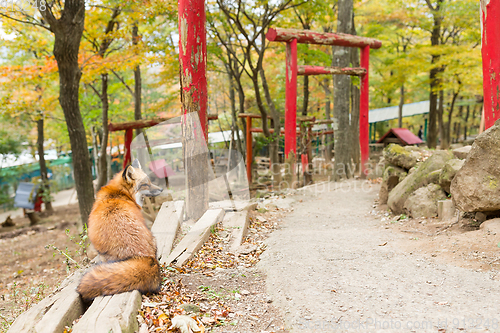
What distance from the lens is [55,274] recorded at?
726 cm

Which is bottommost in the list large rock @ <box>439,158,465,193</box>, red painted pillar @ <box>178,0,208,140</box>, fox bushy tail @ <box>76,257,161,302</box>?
fox bushy tail @ <box>76,257,161,302</box>

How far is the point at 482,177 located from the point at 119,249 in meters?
3.94

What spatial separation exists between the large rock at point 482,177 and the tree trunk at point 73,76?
7501 millimetres

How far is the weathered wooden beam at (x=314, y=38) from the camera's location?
7.86m

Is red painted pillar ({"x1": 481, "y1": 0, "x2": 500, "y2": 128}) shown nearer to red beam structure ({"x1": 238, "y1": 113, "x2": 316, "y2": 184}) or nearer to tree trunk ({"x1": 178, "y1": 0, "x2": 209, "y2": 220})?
tree trunk ({"x1": 178, "y1": 0, "x2": 209, "y2": 220})

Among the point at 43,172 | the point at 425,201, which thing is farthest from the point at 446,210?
the point at 43,172

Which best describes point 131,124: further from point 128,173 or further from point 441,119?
point 441,119

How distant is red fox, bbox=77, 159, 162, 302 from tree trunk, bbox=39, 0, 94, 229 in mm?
5610

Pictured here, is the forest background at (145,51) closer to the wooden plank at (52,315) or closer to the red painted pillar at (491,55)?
the red painted pillar at (491,55)

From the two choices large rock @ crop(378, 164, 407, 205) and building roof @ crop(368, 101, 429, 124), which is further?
building roof @ crop(368, 101, 429, 124)

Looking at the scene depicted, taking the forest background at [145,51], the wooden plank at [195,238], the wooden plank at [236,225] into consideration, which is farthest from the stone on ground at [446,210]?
the forest background at [145,51]

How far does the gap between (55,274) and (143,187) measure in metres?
5.65

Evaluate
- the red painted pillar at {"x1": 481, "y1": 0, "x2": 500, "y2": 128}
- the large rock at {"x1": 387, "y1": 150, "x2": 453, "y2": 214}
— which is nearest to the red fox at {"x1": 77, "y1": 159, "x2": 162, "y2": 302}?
the large rock at {"x1": 387, "y1": 150, "x2": 453, "y2": 214}

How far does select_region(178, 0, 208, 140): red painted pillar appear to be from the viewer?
4.88 metres
